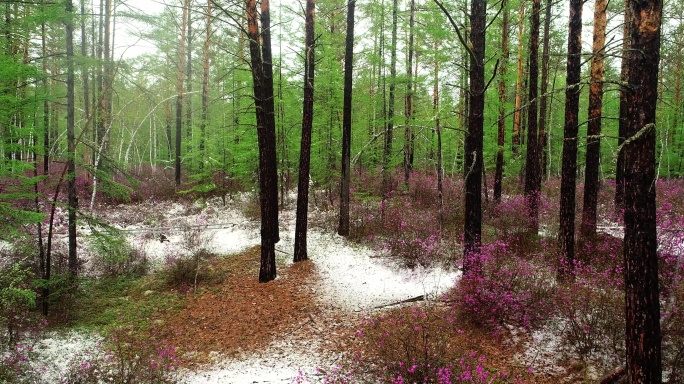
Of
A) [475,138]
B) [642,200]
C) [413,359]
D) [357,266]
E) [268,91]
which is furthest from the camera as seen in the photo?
[357,266]

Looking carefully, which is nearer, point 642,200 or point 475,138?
point 642,200

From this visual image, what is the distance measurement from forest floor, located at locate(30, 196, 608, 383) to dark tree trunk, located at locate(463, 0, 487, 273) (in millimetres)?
1288

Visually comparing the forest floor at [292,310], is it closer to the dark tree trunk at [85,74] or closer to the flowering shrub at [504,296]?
the flowering shrub at [504,296]

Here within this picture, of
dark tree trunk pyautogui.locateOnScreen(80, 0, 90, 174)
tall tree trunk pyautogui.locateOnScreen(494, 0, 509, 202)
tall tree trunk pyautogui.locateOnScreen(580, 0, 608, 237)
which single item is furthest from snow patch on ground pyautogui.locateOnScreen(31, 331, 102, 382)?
tall tree trunk pyautogui.locateOnScreen(494, 0, 509, 202)

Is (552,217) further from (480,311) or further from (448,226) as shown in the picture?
(480,311)

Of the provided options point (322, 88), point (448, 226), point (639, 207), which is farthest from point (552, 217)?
point (322, 88)

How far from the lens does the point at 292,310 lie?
7.69 meters

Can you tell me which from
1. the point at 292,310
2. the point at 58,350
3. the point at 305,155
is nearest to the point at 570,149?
the point at 305,155

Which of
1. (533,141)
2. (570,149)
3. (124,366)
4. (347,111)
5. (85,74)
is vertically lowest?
(124,366)

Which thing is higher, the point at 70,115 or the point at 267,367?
the point at 70,115

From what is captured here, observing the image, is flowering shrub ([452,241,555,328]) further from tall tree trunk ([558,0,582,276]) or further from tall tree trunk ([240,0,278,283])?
tall tree trunk ([240,0,278,283])

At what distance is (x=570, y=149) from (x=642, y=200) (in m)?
3.87

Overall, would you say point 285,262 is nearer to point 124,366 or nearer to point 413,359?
point 124,366

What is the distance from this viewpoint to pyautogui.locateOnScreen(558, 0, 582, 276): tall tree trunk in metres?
6.83
